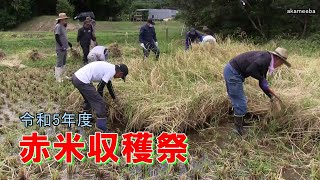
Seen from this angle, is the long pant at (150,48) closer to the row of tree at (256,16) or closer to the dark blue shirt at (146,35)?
the dark blue shirt at (146,35)

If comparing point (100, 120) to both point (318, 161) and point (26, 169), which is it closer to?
point (26, 169)

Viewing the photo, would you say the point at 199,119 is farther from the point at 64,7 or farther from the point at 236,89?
the point at 64,7

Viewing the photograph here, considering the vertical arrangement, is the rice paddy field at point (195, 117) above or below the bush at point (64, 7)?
below

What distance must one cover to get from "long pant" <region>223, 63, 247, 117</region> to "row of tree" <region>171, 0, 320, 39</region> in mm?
11554

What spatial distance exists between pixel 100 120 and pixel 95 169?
124cm

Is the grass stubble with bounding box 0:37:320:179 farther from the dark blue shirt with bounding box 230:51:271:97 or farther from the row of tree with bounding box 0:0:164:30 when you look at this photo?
the row of tree with bounding box 0:0:164:30

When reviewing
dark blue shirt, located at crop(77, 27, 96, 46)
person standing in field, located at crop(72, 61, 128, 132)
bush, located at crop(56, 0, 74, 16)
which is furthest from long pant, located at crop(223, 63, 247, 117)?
bush, located at crop(56, 0, 74, 16)

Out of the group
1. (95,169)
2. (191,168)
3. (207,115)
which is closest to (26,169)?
(95,169)

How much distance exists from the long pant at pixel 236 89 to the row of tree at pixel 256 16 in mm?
11554

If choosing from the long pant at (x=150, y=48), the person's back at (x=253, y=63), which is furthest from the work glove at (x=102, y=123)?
the long pant at (x=150, y=48)

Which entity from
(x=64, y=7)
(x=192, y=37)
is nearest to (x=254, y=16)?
(x=192, y=37)

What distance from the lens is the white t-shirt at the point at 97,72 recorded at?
5215mm

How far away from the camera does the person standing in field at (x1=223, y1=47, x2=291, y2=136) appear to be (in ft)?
16.1

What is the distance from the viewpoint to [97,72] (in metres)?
5.31
